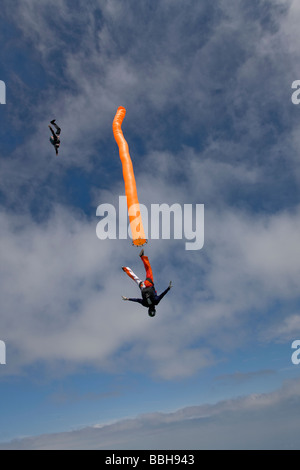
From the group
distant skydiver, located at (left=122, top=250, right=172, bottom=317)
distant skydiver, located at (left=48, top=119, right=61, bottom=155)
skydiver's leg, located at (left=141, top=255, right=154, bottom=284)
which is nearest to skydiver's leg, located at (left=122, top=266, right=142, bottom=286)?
distant skydiver, located at (left=122, top=250, right=172, bottom=317)

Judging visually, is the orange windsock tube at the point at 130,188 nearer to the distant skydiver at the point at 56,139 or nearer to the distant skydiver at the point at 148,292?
the distant skydiver at the point at 148,292

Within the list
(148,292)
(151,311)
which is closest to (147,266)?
(148,292)

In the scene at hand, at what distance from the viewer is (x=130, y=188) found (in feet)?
93.2

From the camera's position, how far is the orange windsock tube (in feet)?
87.3

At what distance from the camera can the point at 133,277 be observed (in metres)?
30.8

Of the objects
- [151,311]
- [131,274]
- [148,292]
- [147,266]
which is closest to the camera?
[148,292]

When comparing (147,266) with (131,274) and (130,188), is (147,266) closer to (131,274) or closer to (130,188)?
(131,274)

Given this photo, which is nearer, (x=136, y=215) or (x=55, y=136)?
(x=136, y=215)

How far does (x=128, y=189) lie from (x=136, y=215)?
2.77 meters

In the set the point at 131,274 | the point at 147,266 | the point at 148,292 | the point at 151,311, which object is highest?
the point at 147,266

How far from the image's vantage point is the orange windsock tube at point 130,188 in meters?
26.6
